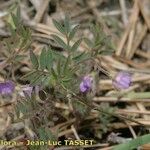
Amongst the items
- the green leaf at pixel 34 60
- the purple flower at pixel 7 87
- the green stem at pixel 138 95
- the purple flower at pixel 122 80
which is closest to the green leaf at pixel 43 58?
the green leaf at pixel 34 60

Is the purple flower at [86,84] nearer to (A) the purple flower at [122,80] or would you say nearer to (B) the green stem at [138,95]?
(A) the purple flower at [122,80]

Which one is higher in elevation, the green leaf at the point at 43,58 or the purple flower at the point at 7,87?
the green leaf at the point at 43,58

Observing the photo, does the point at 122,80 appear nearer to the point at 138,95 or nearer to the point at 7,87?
the point at 138,95

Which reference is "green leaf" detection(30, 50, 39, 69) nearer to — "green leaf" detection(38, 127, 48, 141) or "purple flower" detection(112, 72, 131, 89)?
"green leaf" detection(38, 127, 48, 141)

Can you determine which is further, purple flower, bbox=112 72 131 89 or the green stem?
the green stem

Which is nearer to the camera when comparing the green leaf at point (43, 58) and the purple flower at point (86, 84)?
the green leaf at point (43, 58)

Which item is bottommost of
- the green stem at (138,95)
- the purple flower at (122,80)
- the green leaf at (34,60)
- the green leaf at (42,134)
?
the green leaf at (42,134)

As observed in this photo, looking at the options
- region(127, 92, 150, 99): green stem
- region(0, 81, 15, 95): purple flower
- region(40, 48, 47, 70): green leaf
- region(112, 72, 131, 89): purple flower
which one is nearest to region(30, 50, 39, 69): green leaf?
region(40, 48, 47, 70): green leaf

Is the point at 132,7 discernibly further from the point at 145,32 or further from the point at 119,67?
the point at 119,67
